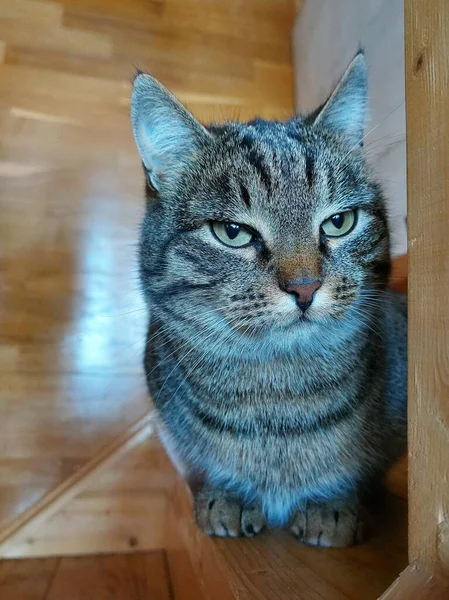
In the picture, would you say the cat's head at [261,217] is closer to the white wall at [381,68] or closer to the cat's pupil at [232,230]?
the cat's pupil at [232,230]

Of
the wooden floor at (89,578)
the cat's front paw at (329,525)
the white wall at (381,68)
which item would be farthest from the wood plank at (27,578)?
the white wall at (381,68)

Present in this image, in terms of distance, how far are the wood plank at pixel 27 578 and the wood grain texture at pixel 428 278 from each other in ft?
3.43

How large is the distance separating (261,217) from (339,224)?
0.14 m

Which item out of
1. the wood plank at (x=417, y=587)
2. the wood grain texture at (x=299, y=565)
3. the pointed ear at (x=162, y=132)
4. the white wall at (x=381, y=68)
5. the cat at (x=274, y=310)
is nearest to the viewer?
the wood plank at (x=417, y=587)

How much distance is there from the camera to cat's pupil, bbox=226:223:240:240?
85cm

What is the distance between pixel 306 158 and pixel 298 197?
0.10m

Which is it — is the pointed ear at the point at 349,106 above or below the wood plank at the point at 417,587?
above

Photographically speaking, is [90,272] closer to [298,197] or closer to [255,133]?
[255,133]

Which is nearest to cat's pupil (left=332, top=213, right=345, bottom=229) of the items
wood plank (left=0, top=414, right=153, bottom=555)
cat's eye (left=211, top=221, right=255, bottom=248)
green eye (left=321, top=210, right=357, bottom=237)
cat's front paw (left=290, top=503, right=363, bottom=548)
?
green eye (left=321, top=210, right=357, bottom=237)

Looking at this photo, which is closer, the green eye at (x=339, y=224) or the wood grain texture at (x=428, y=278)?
the wood grain texture at (x=428, y=278)

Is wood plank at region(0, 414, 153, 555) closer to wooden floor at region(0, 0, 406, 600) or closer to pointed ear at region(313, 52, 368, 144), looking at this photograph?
wooden floor at region(0, 0, 406, 600)

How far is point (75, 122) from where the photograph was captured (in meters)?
1.77

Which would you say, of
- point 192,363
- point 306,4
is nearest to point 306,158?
point 192,363

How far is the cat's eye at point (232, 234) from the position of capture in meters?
0.85
